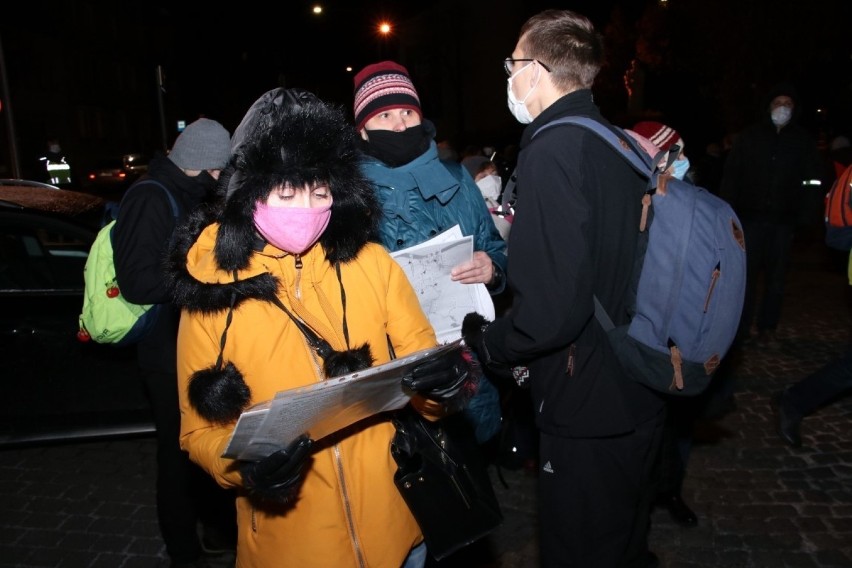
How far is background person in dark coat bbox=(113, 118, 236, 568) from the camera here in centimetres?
304

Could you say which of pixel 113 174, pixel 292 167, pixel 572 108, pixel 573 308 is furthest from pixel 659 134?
pixel 113 174

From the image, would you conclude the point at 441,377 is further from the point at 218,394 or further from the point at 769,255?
the point at 769,255

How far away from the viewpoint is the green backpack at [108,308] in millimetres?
3219

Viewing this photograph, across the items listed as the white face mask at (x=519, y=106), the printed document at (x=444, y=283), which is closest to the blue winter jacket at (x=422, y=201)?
the printed document at (x=444, y=283)

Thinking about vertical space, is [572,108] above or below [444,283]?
above

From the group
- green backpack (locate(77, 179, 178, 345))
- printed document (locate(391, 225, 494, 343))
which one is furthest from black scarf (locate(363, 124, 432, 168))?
green backpack (locate(77, 179, 178, 345))

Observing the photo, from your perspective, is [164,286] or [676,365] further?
[164,286]

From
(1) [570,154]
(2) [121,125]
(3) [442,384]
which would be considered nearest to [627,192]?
(1) [570,154]

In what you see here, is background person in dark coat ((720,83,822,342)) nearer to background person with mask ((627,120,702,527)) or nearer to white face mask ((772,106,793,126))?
white face mask ((772,106,793,126))

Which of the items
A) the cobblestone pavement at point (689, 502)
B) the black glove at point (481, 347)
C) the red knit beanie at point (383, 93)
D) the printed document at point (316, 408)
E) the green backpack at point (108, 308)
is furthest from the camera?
the cobblestone pavement at point (689, 502)

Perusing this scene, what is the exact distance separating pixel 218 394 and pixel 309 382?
270mm

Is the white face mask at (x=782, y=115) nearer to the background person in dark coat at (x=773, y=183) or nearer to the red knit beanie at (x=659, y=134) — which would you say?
the background person in dark coat at (x=773, y=183)

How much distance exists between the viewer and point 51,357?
174 inches

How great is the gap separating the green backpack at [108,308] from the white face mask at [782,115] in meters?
5.98
